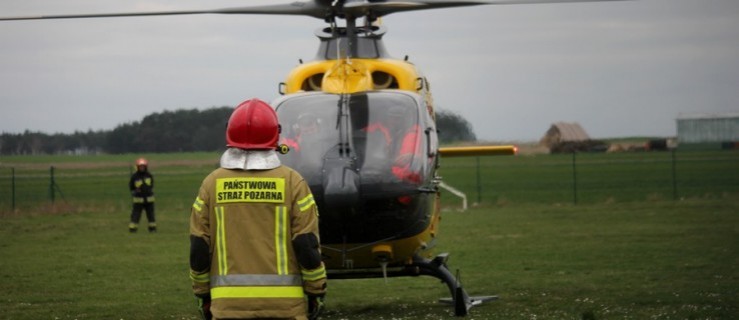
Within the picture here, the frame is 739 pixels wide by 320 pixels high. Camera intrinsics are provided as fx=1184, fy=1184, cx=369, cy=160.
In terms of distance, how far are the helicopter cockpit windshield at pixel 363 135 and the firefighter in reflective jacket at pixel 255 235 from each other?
5.41 m

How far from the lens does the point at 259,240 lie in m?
6.48

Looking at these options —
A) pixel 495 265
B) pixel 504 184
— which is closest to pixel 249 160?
pixel 495 265

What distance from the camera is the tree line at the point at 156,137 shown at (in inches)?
1358

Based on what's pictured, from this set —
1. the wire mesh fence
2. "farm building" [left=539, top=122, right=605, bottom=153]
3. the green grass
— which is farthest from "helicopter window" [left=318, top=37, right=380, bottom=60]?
"farm building" [left=539, top=122, right=605, bottom=153]

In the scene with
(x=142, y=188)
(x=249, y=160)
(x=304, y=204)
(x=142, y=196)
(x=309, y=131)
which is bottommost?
(x=142, y=196)

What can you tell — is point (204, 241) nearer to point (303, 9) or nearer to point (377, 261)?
point (377, 261)

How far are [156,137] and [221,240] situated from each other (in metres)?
40.1

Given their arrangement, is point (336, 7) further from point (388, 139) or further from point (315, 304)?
point (315, 304)

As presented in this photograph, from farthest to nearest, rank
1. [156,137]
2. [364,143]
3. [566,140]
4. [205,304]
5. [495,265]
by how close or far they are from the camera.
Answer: [566,140]
[156,137]
[495,265]
[364,143]
[205,304]

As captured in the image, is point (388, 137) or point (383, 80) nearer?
point (388, 137)

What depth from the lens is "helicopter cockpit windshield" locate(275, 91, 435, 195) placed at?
12.1m

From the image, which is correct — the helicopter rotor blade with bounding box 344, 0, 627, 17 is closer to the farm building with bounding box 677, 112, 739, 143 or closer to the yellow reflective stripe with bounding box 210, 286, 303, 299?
the yellow reflective stripe with bounding box 210, 286, 303, 299

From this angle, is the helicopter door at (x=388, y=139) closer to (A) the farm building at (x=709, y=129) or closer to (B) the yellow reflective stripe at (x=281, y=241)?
(B) the yellow reflective stripe at (x=281, y=241)

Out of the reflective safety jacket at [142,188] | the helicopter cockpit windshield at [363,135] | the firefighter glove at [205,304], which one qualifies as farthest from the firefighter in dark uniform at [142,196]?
the firefighter glove at [205,304]
